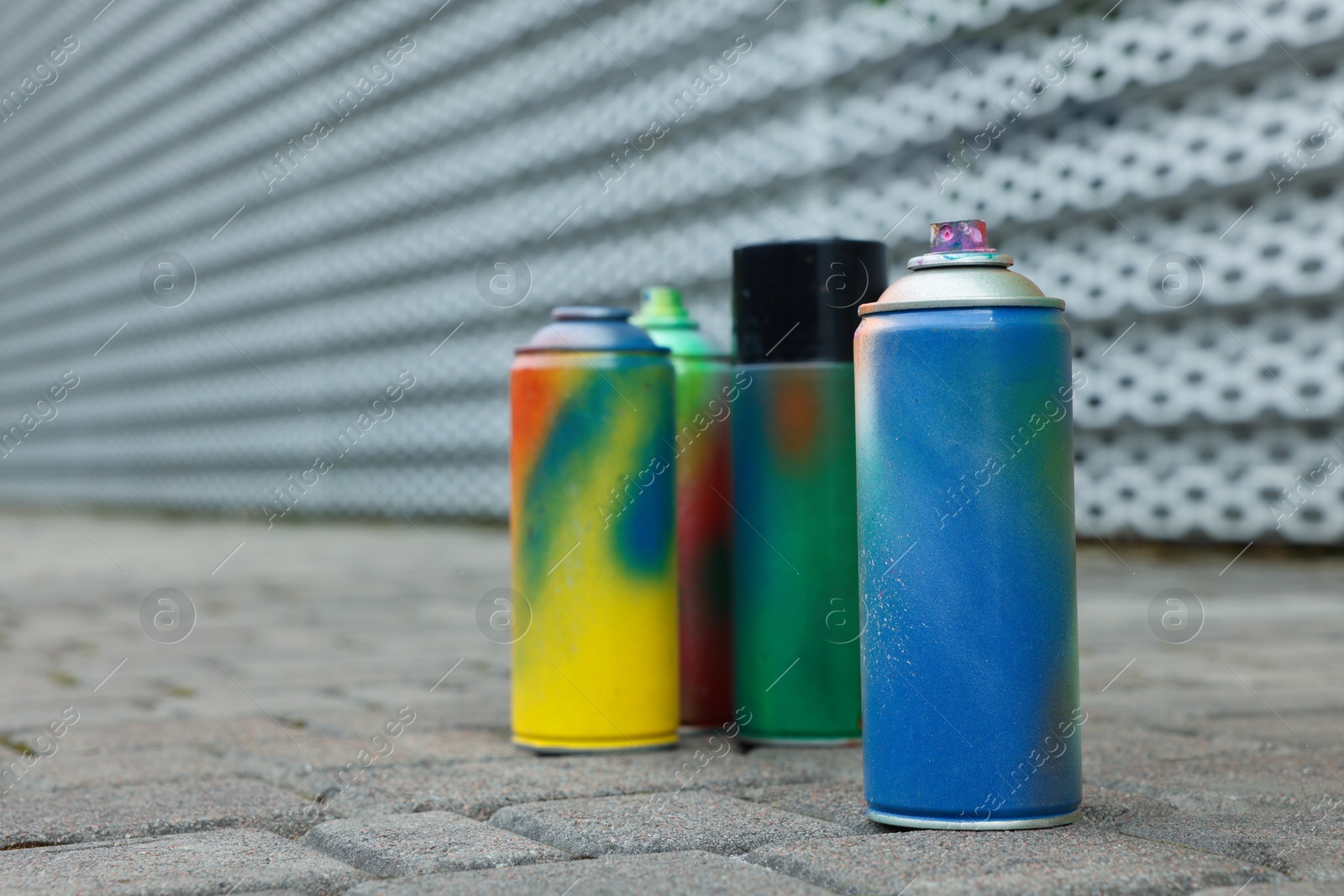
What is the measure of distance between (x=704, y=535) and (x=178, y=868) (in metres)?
0.95

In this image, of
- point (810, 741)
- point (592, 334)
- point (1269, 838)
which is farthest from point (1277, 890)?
point (592, 334)

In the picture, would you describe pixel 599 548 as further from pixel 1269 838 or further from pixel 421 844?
pixel 1269 838

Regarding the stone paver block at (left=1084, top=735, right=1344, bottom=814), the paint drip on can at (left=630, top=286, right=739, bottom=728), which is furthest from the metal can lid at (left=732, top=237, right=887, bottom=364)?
the stone paver block at (left=1084, top=735, right=1344, bottom=814)

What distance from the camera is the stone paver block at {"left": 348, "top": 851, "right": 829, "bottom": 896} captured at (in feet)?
4.23

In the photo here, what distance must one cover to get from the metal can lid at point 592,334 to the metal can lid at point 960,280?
1.78 feet

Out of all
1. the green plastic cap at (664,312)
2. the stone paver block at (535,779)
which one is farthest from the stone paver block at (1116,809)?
the green plastic cap at (664,312)

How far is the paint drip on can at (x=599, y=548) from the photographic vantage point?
2.06 m

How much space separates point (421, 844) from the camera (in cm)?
151

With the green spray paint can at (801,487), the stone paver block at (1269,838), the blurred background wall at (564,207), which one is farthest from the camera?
the blurred background wall at (564,207)

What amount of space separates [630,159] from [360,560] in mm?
2489

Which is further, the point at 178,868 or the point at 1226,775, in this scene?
the point at 1226,775

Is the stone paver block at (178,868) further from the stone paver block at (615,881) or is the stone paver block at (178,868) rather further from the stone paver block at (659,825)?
the stone paver block at (659,825)

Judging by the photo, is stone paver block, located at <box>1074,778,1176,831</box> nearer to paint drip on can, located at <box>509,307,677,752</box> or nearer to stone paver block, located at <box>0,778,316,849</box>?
paint drip on can, located at <box>509,307,677,752</box>

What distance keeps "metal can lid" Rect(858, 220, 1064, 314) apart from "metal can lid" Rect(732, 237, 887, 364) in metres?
0.42
